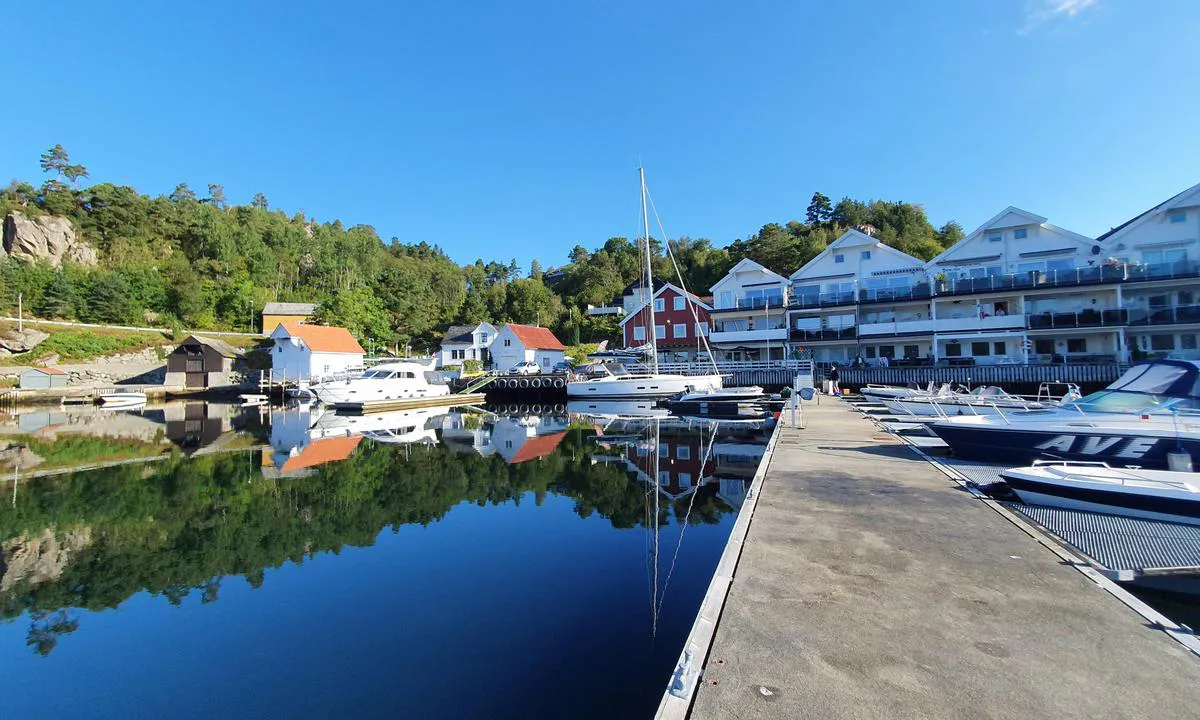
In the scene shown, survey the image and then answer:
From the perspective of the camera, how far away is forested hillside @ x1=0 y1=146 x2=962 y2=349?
5847 cm

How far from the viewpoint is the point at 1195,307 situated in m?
29.6

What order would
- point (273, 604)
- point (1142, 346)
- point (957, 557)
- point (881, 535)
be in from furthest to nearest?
point (1142, 346), point (273, 604), point (881, 535), point (957, 557)

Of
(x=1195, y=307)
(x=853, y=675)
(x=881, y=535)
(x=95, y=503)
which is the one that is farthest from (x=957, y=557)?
(x=1195, y=307)

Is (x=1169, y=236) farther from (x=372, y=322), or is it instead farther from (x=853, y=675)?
(x=372, y=322)

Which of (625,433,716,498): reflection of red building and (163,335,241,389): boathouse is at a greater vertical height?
(163,335,241,389): boathouse

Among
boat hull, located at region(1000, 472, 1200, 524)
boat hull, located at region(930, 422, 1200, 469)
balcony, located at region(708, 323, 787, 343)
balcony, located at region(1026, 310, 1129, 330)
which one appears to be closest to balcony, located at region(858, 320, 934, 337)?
balcony, located at region(1026, 310, 1129, 330)

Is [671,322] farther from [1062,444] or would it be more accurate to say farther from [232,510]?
[232,510]

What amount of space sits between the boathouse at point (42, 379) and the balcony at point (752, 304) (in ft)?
183

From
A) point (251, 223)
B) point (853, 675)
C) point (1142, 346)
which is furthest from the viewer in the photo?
point (251, 223)

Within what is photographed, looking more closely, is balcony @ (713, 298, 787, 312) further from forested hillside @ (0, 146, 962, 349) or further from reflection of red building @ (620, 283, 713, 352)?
forested hillside @ (0, 146, 962, 349)

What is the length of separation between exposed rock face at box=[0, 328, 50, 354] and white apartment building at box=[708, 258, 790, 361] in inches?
2348

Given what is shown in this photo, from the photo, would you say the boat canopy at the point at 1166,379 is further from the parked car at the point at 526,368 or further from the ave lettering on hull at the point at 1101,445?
the parked car at the point at 526,368

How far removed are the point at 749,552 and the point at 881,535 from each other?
5.88ft

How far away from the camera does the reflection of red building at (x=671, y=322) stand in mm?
47500
